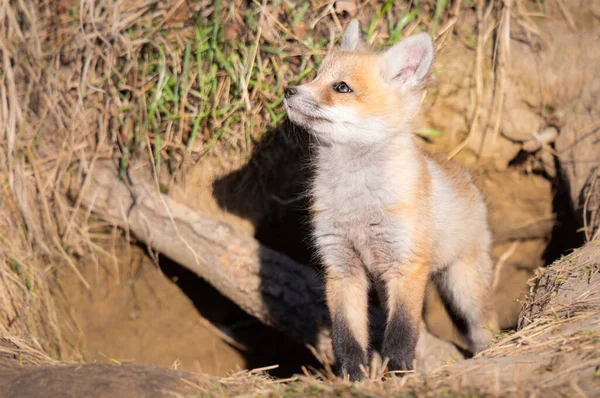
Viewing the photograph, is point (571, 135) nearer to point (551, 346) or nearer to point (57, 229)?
point (551, 346)

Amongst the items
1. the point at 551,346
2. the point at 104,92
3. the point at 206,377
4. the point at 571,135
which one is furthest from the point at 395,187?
the point at 104,92

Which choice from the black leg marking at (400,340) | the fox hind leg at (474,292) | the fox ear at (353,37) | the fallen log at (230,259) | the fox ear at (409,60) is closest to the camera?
the black leg marking at (400,340)

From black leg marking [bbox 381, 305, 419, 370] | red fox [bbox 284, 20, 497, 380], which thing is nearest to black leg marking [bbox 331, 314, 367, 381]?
red fox [bbox 284, 20, 497, 380]

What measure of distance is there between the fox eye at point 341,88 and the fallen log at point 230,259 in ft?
5.34

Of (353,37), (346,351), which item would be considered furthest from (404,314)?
(353,37)

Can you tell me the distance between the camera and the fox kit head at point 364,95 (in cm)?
316

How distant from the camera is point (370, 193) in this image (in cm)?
331

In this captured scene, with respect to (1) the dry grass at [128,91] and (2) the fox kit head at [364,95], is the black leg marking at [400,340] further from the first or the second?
(1) the dry grass at [128,91]

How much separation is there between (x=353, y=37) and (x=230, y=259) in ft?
6.07

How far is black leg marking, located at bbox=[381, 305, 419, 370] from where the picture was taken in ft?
10.1

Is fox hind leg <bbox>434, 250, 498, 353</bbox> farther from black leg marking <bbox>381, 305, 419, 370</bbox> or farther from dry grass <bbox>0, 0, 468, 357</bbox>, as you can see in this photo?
dry grass <bbox>0, 0, 468, 357</bbox>

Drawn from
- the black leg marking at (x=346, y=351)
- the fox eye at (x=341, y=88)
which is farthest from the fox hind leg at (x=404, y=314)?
the fox eye at (x=341, y=88)

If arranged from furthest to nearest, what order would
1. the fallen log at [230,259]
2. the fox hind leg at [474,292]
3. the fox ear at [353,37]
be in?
the fallen log at [230,259] → the fox hind leg at [474,292] → the fox ear at [353,37]

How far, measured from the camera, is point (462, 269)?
4.18 metres
